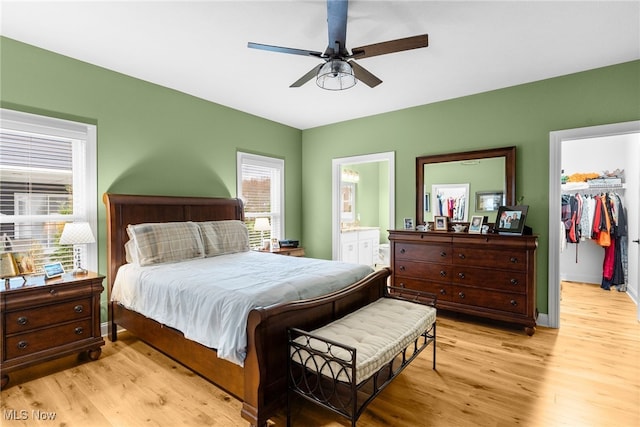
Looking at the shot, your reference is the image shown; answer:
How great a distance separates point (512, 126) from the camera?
12.4 feet

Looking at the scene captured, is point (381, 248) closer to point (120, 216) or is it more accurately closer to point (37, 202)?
point (120, 216)

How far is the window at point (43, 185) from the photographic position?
2760 mm

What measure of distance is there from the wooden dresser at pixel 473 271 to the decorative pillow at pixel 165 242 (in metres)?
2.44

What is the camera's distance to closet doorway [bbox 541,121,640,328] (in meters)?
3.39

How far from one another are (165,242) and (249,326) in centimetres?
182

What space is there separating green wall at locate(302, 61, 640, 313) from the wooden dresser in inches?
19.6

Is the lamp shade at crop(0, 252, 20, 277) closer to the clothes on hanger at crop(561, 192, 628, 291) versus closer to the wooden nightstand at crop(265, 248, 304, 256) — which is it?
the wooden nightstand at crop(265, 248, 304, 256)

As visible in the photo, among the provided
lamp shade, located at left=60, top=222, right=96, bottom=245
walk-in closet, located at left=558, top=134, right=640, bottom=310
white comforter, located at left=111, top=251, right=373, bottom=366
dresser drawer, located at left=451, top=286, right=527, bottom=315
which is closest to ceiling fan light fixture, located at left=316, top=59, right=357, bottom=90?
white comforter, located at left=111, top=251, right=373, bottom=366

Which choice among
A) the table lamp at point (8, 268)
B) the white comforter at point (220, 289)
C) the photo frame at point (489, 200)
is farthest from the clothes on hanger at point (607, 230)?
the table lamp at point (8, 268)

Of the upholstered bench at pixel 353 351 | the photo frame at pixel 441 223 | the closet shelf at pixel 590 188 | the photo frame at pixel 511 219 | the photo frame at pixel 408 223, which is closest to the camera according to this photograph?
the upholstered bench at pixel 353 351

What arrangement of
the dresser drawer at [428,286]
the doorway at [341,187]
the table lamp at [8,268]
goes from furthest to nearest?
the doorway at [341,187] → the dresser drawer at [428,286] → the table lamp at [8,268]

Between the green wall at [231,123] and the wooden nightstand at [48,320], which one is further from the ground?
the green wall at [231,123]

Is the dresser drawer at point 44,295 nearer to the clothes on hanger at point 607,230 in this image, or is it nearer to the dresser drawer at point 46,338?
the dresser drawer at point 46,338

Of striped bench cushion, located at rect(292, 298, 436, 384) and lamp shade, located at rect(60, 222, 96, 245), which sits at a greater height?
lamp shade, located at rect(60, 222, 96, 245)
